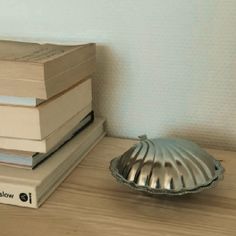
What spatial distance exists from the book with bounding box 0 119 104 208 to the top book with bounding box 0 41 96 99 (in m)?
0.08

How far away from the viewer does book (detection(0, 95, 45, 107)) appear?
0.46 meters

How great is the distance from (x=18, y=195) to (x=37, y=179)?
0.03m

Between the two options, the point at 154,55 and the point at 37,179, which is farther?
the point at 154,55

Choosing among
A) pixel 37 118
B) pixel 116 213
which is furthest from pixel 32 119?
pixel 116 213

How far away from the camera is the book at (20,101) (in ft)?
1.50

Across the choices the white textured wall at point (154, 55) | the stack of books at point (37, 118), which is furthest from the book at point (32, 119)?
the white textured wall at point (154, 55)

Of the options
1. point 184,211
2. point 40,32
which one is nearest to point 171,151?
point 184,211

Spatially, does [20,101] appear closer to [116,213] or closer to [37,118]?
[37,118]

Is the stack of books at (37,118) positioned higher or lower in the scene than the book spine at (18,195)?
higher

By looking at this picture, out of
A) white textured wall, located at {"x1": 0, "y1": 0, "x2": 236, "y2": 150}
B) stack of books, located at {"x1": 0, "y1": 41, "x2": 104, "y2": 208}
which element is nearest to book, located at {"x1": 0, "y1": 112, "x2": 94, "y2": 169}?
stack of books, located at {"x1": 0, "y1": 41, "x2": 104, "y2": 208}

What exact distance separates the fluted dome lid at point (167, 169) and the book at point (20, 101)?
0.37ft

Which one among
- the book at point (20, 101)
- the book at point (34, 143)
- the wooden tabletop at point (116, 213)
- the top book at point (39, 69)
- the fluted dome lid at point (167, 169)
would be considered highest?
the top book at point (39, 69)

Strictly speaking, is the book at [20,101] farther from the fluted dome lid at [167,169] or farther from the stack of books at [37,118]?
the fluted dome lid at [167,169]

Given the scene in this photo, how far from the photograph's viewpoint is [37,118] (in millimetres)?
458
